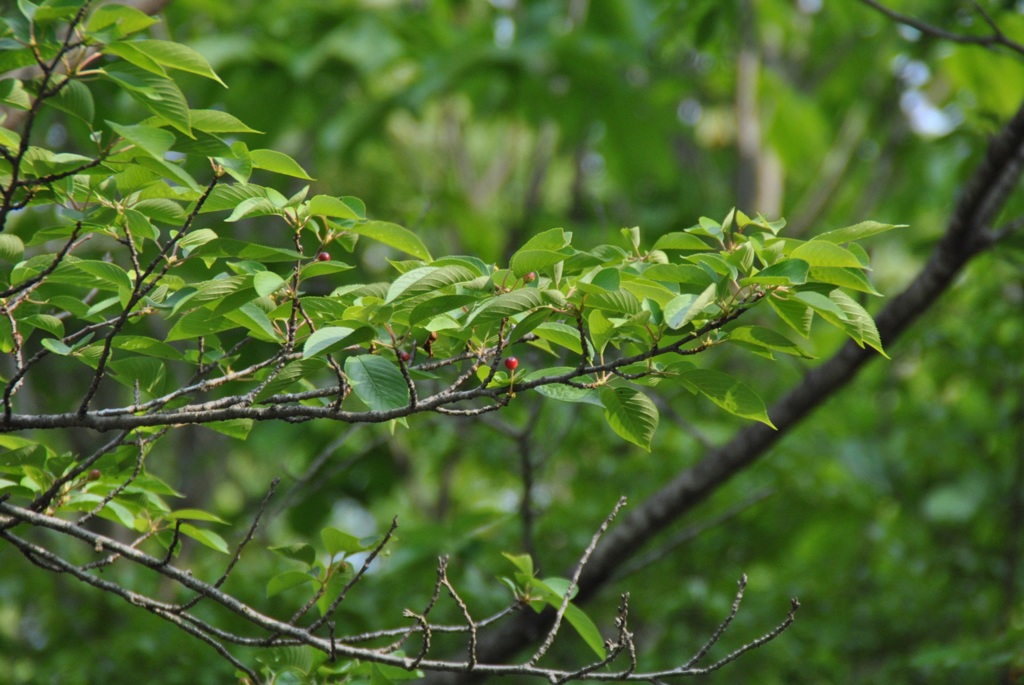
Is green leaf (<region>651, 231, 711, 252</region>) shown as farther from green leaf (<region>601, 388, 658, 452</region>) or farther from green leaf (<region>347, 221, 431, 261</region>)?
green leaf (<region>347, 221, 431, 261</region>)

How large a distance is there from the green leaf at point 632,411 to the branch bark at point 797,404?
68.5 inches

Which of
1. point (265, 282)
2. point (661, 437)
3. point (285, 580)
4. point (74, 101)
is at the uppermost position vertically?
point (74, 101)

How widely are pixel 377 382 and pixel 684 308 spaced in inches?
→ 20.2

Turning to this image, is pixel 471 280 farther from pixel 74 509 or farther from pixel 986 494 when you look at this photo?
pixel 986 494

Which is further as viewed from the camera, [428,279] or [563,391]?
[563,391]

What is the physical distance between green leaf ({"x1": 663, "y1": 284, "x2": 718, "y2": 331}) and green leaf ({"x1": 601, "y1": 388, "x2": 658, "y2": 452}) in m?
0.30

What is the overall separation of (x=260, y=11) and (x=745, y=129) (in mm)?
2955

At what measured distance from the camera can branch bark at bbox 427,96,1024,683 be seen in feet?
9.96

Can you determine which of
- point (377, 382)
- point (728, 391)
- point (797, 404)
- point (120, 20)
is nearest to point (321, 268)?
point (377, 382)

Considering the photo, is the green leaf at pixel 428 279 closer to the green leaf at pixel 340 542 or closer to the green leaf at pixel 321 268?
the green leaf at pixel 321 268

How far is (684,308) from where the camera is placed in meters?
1.34

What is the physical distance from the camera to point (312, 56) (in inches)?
186

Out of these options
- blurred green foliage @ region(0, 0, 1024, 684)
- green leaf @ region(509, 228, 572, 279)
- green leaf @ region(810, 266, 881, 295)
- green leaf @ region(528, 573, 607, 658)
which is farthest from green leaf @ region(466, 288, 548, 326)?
blurred green foliage @ region(0, 0, 1024, 684)

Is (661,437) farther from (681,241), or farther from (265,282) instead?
(265,282)
